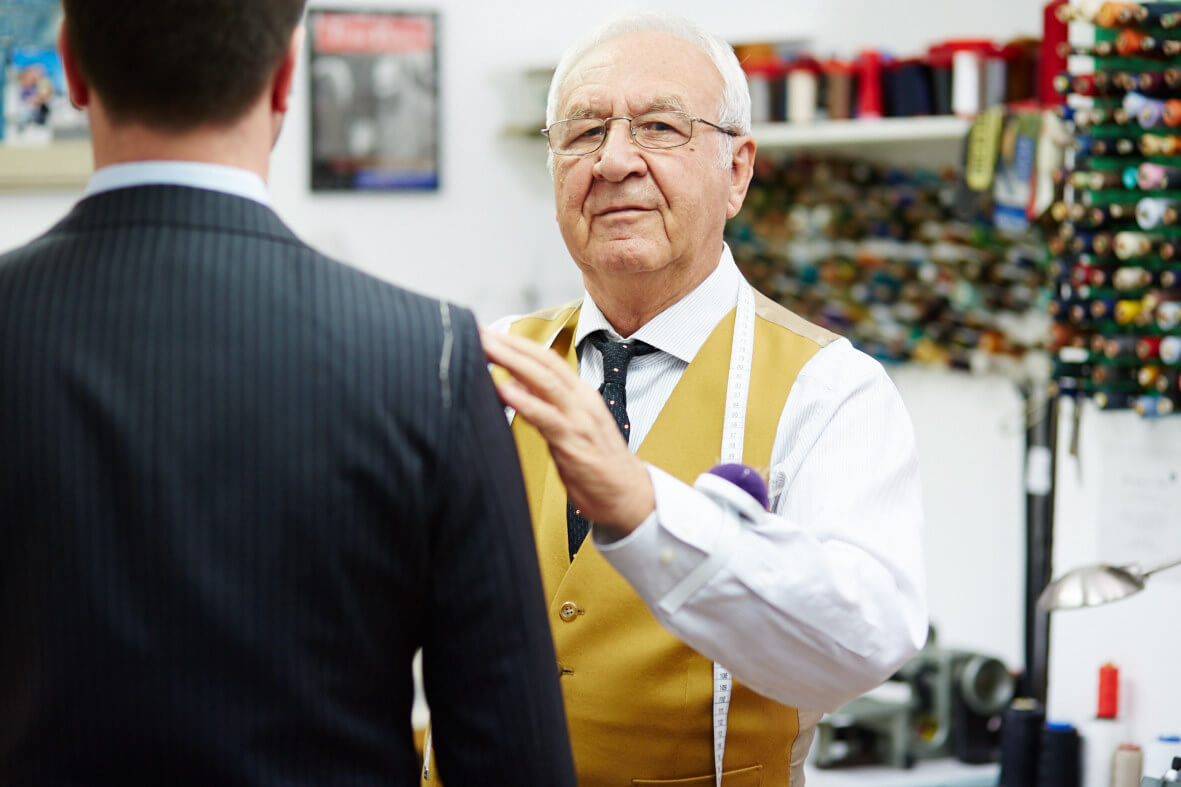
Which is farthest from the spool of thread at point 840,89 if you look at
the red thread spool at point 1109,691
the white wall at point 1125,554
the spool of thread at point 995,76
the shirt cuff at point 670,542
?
the shirt cuff at point 670,542

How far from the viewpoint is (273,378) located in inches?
35.5

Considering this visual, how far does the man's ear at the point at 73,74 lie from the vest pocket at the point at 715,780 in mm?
960

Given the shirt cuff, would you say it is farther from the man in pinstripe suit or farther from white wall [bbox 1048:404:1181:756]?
white wall [bbox 1048:404:1181:756]

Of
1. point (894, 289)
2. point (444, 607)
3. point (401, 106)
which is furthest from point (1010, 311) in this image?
point (444, 607)

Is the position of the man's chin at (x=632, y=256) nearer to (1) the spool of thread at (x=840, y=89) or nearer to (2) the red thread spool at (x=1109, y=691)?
(2) the red thread spool at (x=1109, y=691)

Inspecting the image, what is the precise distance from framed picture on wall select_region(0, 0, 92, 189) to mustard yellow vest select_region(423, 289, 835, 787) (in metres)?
2.81

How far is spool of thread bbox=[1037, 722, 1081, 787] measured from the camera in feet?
8.61

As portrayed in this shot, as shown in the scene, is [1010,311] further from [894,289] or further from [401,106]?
[401,106]

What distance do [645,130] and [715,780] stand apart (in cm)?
79

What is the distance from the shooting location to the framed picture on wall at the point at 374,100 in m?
4.28

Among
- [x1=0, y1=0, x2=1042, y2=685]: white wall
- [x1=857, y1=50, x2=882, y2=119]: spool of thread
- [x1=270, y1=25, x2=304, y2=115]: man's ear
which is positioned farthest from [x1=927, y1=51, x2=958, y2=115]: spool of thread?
[x1=270, y1=25, x2=304, y2=115]: man's ear

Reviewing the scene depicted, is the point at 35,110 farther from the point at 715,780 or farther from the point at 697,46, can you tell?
the point at 715,780

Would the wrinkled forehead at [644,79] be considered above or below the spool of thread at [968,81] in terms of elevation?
below

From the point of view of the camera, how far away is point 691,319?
66.9 inches
